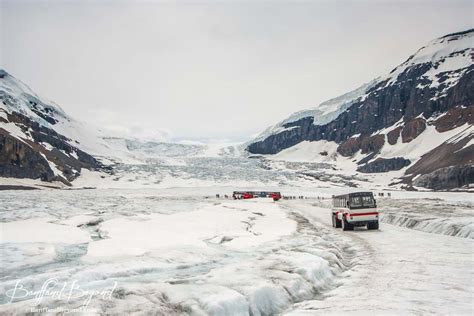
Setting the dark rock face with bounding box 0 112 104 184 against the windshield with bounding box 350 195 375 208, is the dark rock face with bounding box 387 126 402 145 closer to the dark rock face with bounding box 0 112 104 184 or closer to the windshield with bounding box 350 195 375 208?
the dark rock face with bounding box 0 112 104 184

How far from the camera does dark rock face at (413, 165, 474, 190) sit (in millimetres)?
96019

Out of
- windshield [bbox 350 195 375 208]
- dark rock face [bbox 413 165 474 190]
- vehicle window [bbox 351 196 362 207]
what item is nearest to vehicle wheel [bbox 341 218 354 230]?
windshield [bbox 350 195 375 208]

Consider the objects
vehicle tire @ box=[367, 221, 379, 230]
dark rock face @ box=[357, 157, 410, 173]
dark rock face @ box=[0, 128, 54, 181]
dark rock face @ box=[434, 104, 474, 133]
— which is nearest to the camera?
vehicle tire @ box=[367, 221, 379, 230]

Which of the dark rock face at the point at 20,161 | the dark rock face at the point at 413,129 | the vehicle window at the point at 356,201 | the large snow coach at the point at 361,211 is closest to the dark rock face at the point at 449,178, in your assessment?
the dark rock face at the point at 413,129

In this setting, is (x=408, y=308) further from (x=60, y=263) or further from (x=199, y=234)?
(x=199, y=234)

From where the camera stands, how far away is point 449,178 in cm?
10038

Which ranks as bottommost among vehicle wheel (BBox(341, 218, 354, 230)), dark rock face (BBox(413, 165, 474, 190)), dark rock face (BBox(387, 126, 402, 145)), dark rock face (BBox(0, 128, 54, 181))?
vehicle wheel (BBox(341, 218, 354, 230))

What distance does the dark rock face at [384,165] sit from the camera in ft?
509

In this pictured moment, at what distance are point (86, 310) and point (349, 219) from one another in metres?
21.6

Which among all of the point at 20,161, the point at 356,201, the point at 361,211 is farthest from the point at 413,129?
the point at 356,201

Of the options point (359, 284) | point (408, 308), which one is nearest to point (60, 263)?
point (359, 284)

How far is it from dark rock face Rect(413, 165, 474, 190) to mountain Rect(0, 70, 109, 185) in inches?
4516

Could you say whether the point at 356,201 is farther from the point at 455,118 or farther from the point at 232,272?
the point at 455,118

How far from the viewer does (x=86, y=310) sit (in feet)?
25.1
